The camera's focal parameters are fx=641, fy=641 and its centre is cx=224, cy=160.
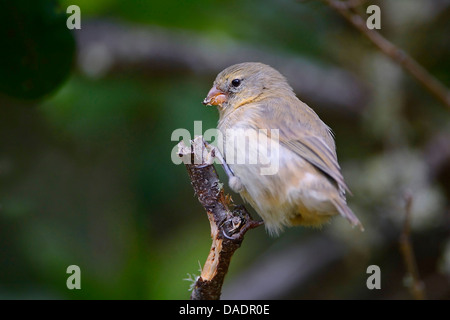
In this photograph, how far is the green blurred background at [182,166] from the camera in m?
5.21

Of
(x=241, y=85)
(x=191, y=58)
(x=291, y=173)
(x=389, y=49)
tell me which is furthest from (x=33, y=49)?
(x=389, y=49)

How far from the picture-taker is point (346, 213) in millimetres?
3254

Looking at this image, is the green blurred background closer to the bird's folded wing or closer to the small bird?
the small bird

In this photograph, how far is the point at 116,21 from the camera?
19.9ft

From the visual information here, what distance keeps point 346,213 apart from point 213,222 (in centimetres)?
68

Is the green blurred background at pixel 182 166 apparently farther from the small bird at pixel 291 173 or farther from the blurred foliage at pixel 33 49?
the small bird at pixel 291 173

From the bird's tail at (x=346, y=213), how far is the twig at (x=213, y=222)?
446mm

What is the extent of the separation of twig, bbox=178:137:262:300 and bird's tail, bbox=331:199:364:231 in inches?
17.6

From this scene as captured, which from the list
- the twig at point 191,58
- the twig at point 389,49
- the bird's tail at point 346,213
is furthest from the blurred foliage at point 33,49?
→ the bird's tail at point 346,213

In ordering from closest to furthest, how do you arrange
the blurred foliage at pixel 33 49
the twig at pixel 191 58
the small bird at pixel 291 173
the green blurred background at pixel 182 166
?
the small bird at pixel 291 173 < the blurred foliage at pixel 33 49 < the green blurred background at pixel 182 166 < the twig at pixel 191 58

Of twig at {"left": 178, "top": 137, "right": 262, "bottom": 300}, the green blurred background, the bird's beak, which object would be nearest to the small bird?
twig at {"left": 178, "top": 137, "right": 262, "bottom": 300}

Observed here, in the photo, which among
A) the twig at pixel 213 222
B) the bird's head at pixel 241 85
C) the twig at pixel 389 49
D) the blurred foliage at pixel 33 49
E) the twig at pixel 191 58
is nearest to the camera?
the twig at pixel 213 222

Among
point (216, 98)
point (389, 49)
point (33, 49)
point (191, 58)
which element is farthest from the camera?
point (191, 58)

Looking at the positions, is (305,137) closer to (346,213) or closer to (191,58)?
(346,213)
